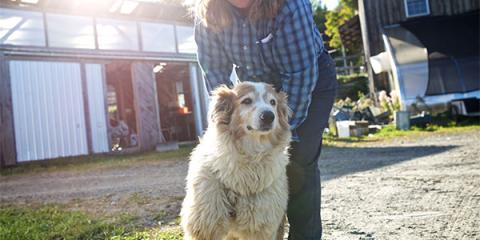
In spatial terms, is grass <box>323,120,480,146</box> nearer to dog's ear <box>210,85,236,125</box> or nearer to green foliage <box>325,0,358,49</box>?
dog's ear <box>210,85,236,125</box>

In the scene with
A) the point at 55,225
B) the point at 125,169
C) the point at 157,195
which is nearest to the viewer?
the point at 55,225

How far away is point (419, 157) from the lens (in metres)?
8.76

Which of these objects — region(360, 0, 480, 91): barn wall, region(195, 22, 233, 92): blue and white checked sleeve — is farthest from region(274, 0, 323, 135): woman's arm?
region(360, 0, 480, 91): barn wall

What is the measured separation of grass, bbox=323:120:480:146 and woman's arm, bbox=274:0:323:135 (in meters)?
10.1

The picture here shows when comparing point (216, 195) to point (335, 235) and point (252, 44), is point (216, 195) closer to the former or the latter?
point (252, 44)

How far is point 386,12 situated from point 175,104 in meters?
11.4

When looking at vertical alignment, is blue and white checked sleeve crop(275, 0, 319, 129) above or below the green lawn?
above

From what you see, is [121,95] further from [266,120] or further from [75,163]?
[266,120]

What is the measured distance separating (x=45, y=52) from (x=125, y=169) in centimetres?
516

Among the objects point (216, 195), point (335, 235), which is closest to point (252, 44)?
point (216, 195)

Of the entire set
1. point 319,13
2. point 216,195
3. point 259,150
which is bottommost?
point 216,195

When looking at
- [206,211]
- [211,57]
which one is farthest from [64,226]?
[211,57]

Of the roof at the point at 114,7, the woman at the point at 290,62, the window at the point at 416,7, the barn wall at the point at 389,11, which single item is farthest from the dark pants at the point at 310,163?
the window at the point at 416,7

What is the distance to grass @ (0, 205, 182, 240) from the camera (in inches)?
179
